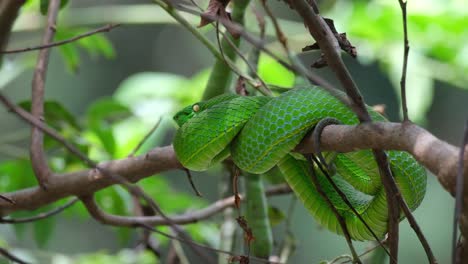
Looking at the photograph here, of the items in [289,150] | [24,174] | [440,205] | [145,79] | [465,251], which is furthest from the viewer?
[440,205]

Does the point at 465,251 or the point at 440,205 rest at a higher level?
the point at 465,251

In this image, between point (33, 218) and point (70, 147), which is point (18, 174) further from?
point (70, 147)

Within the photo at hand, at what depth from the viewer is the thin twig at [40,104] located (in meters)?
2.42

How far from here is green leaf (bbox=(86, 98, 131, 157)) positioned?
3.19 metres

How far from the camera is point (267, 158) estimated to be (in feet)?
6.66

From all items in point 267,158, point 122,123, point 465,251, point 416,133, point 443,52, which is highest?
point 416,133

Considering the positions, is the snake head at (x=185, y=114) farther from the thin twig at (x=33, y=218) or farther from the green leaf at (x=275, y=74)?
the green leaf at (x=275, y=74)

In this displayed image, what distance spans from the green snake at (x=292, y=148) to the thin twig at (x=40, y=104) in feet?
1.73

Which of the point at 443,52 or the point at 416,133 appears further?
the point at 443,52

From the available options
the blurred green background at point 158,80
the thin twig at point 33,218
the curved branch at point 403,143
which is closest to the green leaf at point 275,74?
the blurred green background at point 158,80

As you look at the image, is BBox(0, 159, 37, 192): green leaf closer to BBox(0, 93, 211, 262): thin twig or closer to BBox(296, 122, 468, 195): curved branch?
BBox(0, 93, 211, 262): thin twig

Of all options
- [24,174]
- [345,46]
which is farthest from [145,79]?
[345,46]

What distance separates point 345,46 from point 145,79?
2.48 meters

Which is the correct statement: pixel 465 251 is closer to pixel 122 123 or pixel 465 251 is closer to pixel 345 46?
pixel 345 46
